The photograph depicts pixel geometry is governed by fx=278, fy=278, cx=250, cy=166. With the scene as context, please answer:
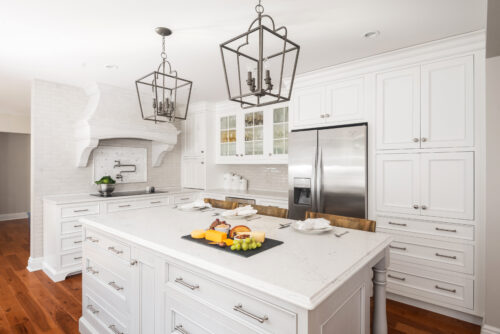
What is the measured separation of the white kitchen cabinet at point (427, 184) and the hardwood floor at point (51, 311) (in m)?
0.94

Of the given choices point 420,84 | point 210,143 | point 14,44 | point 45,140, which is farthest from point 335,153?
point 45,140

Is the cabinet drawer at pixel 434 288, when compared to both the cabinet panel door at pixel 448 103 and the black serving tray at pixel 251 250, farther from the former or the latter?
the black serving tray at pixel 251 250

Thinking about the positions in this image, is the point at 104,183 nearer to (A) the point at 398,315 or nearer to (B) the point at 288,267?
(B) the point at 288,267

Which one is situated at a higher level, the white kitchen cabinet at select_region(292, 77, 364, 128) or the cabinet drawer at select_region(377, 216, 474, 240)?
the white kitchen cabinet at select_region(292, 77, 364, 128)

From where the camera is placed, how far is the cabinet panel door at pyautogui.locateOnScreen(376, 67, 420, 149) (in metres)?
2.71

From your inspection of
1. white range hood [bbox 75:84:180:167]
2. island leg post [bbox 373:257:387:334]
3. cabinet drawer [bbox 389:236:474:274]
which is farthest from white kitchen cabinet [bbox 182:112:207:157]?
island leg post [bbox 373:257:387:334]

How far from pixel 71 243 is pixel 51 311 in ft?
3.21

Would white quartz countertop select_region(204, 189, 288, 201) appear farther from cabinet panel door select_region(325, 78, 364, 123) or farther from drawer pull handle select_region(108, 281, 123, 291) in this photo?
drawer pull handle select_region(108, 281, 123, 291)

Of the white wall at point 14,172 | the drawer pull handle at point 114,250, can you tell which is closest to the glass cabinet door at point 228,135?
the drawer pull handle at point 114,250

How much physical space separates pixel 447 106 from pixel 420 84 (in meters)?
0.32

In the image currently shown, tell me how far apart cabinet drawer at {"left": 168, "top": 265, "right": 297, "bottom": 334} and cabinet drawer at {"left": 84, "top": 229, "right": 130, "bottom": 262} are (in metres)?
0.54

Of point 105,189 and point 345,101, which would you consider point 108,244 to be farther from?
point 345,101

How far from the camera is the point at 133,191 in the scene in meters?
4.67

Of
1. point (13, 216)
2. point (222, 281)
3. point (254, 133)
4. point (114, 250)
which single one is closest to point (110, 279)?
point (114, 250)
